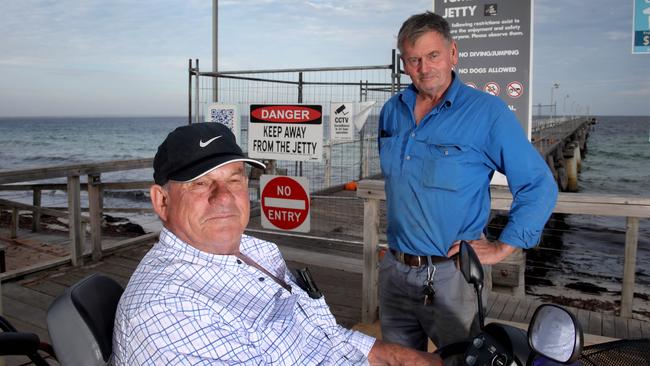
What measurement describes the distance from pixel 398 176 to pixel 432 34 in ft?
1.90

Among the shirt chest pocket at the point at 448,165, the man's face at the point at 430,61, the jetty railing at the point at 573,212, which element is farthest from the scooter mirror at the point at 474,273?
the jetty railing at the point at 573,212

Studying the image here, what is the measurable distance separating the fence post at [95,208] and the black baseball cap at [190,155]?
13.4 ft

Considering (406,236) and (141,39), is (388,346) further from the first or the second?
(141,39)

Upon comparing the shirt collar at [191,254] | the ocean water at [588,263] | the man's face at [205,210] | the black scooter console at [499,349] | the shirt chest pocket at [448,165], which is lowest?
the ocean water at [588,263]

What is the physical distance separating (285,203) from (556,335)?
12.9ft

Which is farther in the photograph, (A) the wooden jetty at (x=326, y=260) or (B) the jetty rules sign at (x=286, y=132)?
(B) the jetty rules sign at (x=286, y=132)

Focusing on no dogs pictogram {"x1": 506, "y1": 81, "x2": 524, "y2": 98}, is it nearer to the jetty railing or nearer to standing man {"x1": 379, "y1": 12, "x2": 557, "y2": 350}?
the jetty railing

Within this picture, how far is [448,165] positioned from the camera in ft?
6.82

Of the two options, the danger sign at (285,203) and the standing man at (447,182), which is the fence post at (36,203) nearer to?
the danger sign at (285,203)

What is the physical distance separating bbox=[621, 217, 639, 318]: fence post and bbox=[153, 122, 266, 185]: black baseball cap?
97.7 inches

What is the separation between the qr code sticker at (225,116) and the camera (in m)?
5.70

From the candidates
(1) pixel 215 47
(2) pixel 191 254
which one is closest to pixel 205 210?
(2) pixel 191 254

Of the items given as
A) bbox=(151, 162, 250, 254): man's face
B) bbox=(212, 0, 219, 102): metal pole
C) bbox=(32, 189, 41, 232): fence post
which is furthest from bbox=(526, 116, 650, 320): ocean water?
bbox=(32, 189, 41, 232): fence post

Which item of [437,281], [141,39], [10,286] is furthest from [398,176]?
[141,39]
